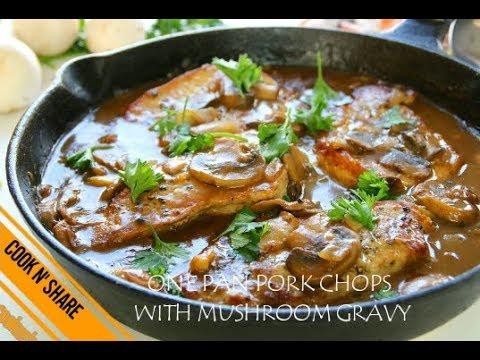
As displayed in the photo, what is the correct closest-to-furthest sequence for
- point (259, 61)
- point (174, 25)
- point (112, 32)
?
point (259, 61) < point (112, 32) < point (174, 25)

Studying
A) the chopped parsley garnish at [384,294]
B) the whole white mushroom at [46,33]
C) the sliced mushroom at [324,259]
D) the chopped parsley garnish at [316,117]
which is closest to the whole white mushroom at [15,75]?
the whole white mushroom at [46,33]

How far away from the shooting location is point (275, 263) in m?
2.86

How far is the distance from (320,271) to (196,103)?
165cm

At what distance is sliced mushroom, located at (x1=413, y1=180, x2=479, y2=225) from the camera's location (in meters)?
3.16

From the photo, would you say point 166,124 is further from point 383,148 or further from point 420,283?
point 420,283

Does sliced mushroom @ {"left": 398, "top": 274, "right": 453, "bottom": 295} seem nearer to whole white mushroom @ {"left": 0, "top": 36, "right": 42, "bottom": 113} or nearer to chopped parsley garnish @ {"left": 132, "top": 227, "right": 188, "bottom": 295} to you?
chopped parsley garnish @ {"left": 132, "top": 227, "right": 188, "bottom": 295}

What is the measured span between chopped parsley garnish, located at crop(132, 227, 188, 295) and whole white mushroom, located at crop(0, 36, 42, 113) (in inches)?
76.1

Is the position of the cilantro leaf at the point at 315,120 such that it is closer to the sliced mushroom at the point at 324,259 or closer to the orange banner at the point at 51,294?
the sliced mushroom at the point at 324,259

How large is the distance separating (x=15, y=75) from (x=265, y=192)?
85.8 inches

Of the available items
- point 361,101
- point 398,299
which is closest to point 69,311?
point 398,299

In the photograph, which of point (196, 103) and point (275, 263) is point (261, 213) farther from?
point (196, 103)

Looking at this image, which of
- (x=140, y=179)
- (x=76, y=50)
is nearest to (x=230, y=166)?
(x=140, y=179)

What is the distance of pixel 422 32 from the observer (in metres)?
4.39

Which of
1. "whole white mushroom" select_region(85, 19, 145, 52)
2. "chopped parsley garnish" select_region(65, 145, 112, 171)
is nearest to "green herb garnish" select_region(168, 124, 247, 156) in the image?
"chopped parsley garnish" select_region(65, 145, 112, 171)
